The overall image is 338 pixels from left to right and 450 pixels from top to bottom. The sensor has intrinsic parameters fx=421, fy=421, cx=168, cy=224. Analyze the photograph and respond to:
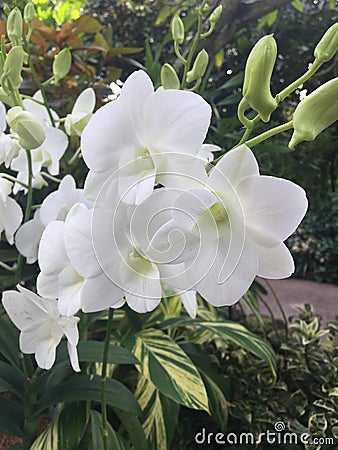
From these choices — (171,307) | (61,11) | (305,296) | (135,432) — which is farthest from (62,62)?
(305,296)

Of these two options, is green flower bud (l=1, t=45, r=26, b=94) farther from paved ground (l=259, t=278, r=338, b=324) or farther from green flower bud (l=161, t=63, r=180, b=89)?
paved ground (l=259, t=278, r=338, b=324)

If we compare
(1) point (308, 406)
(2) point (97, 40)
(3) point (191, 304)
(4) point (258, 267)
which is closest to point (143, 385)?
(1) point (308, 406)

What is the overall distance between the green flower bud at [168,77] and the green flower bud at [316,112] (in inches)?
6.3

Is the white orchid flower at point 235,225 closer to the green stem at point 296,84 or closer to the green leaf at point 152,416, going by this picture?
the green stem at point 296,84

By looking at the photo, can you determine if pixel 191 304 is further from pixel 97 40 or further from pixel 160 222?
pixel 97 40

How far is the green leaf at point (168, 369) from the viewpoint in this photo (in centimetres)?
59

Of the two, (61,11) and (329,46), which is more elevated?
(329,46)

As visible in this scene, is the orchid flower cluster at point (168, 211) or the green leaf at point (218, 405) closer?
the orchid flower cluster at point (168, 211)

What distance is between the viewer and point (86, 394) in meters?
0.55

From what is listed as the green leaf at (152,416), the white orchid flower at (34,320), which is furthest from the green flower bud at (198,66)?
the green leaf at (152,416)

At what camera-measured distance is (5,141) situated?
1.43ft

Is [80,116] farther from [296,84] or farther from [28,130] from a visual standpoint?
[296,84]

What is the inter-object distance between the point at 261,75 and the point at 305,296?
256cm

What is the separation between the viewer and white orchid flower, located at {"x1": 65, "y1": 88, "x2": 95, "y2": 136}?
0.48 meters
